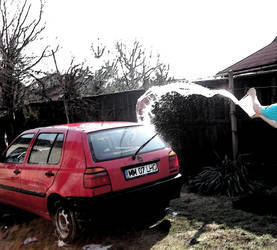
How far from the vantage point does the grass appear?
3.86 m

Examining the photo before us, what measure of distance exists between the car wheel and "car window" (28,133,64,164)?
2.12ft

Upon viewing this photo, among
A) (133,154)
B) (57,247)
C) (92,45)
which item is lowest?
(57,247)

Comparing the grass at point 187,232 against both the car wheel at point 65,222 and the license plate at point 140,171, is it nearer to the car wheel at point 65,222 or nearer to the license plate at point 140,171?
the car wheel at point 65,222

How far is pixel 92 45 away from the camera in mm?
17594

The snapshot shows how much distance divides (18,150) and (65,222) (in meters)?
1.72

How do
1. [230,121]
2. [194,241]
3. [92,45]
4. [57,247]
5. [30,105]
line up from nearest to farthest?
[194,241] → [57,247] → [230,121] → [30,105] → [92,45]

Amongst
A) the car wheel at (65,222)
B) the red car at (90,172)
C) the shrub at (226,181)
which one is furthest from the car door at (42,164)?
the shrub at (226,181)

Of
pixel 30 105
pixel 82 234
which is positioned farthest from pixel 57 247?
pixel 30 105

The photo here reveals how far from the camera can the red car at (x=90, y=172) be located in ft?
12.8

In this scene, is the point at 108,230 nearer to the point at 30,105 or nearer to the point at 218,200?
the point at 218,200

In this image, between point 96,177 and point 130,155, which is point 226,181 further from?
point 96,177

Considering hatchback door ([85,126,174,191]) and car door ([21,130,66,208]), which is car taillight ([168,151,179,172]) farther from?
car door ([21,130,66,208])

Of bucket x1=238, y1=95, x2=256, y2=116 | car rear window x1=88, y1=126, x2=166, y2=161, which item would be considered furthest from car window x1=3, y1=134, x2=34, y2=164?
bucket x1=238, y1=95, x2=256, y2=116

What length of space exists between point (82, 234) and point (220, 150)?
365cm
